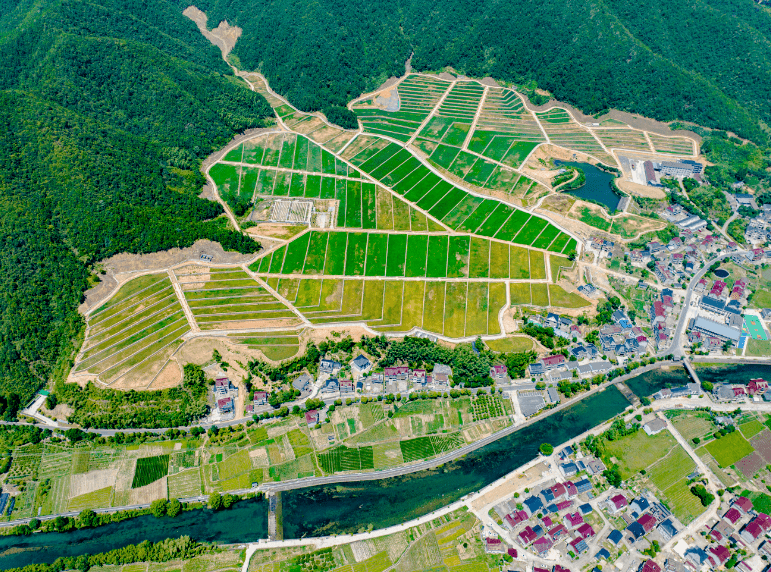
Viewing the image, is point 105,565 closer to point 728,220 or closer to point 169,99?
point 169,99

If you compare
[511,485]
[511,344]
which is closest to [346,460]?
[511,485]

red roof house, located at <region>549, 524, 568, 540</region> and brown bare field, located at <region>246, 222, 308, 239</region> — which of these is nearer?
red roof house, located at <region>549, 524, 568, 540</region>

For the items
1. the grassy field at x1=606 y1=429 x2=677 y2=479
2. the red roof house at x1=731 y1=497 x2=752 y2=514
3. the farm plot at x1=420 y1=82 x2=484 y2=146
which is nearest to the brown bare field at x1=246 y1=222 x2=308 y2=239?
the farm plot at x1=420 y1=82 x2=484 y2=146

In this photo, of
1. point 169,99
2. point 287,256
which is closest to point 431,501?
point 287,256

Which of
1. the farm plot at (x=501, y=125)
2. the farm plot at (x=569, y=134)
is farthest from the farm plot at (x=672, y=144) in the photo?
the farm plot at (x=501, y=125)

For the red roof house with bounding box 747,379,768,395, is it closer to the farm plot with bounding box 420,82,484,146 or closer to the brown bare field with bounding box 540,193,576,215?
the brown bare field with bounding box 540,193,576,215
